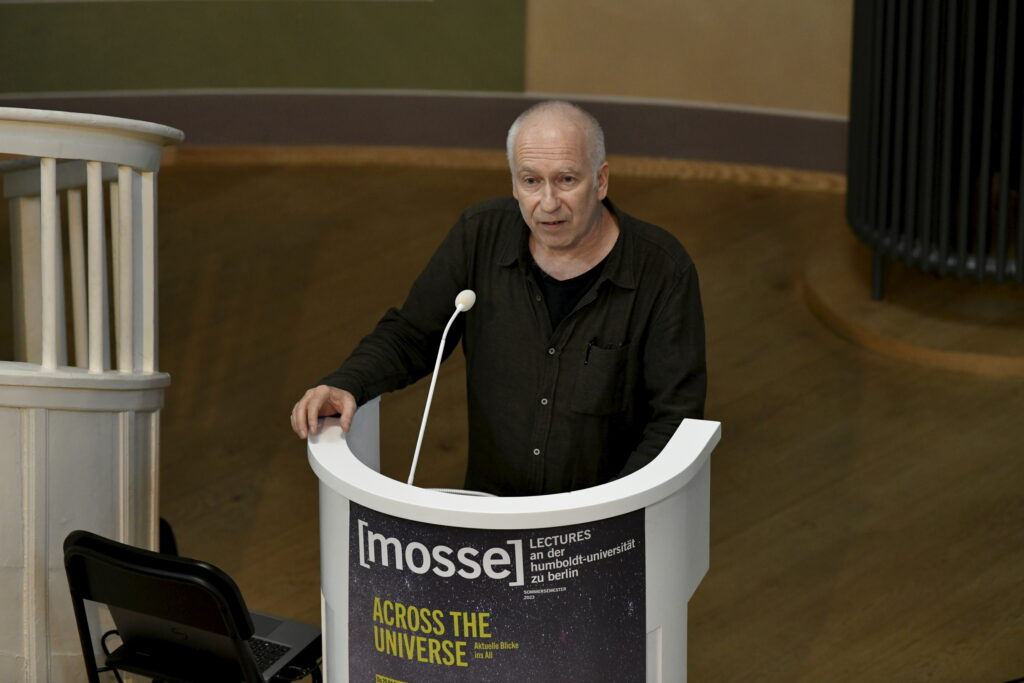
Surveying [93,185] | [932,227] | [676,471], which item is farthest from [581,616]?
[932,227]

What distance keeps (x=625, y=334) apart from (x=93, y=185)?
1.13 meters

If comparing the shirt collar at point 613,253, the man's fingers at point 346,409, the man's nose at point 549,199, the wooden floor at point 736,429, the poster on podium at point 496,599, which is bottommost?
the wooden floor at point 736,429

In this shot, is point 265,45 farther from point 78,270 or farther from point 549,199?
point 549,199

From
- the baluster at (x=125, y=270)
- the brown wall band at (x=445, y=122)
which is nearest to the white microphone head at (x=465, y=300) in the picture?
the baluster at (x=125, y=270)

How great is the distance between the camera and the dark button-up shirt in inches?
102

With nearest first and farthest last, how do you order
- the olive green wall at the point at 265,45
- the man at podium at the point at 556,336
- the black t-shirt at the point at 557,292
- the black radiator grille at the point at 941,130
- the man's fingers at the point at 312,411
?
the man's fingers at the point at 312,411 < the man at podium at the point at 556,336 < the black t-shirt at the point at 557,292 < the black radiator grille at the point at 941,130 < the olive green wall at the point at 265,45

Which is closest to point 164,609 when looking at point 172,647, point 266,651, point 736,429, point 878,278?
point 172,647

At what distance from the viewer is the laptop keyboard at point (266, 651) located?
292cm

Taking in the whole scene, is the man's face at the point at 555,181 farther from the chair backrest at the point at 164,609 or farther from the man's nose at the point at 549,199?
the chair backrest at the point at 164,609

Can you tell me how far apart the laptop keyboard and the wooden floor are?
2.43 feet

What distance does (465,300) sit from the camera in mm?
2557

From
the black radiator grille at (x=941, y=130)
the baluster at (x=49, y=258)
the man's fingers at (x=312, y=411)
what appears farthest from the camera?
the black radiator grille at (x=941, y=130)

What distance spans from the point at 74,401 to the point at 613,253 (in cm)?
119

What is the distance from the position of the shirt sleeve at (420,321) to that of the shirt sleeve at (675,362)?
0.35m
